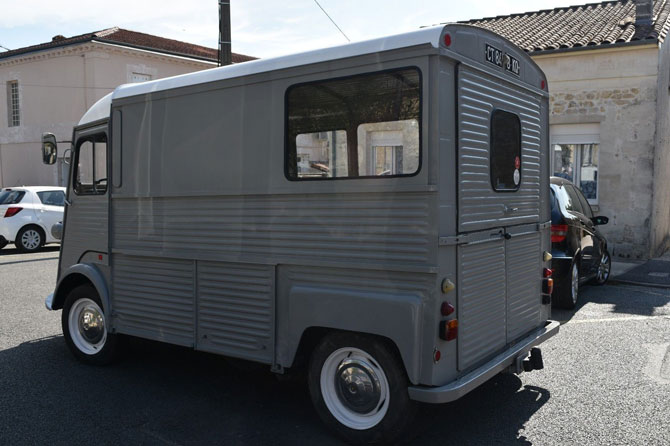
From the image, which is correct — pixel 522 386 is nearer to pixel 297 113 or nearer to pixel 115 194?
pixel 297 113

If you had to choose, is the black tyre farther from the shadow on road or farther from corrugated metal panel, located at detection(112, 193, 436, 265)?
corrugated metal panel, located at detection(112, 193, 436, 265)

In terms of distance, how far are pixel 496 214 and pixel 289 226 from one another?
59.8 inches

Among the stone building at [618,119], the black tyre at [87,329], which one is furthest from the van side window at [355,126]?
the stone building at [618,119]

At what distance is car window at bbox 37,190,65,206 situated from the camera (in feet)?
51.0

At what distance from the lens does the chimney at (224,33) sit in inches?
440

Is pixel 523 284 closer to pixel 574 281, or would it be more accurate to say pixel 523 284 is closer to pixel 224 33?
pixel 574 281

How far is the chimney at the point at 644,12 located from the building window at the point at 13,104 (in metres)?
23.3

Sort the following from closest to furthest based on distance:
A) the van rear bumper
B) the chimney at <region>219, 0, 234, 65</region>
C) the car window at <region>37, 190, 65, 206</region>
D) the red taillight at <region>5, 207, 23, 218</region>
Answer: the van rear bumper → the chimney at <region>219, 0, 234, 65</region> → the red taillight at <region>5, 207, 23, 218</region> → the car window at <region>37, 190, 65, 206</region>

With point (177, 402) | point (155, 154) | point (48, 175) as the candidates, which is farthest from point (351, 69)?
point (48, 175)

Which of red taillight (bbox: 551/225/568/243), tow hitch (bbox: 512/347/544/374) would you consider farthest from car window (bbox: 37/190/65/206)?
tow hitch (bbox: 512/347/544/374)

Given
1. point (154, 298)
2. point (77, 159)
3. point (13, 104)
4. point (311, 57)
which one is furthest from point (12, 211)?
point (13, 104)

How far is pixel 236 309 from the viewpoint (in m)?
4.84

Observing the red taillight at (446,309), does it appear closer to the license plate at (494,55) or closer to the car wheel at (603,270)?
the license plate at (494,55)

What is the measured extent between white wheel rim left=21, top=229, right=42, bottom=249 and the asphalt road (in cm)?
870
